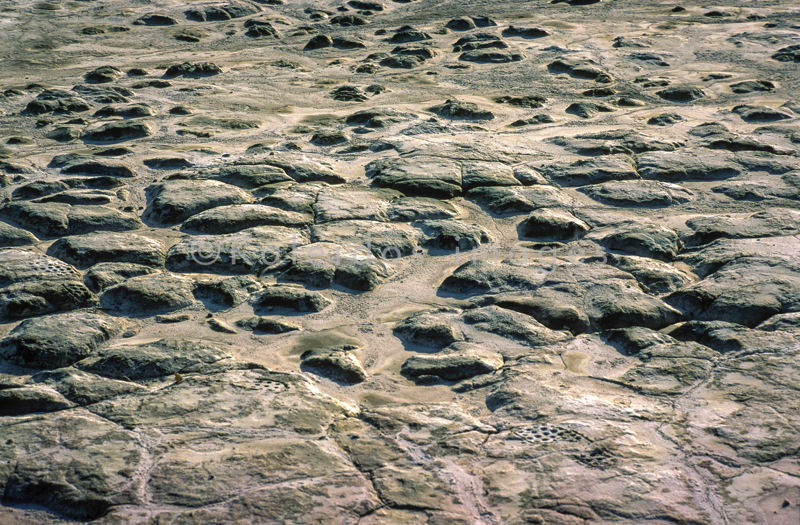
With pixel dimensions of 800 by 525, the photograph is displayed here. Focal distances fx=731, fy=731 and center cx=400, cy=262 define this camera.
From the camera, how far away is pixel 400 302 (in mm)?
2689

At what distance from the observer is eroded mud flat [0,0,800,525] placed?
1749 millimetres

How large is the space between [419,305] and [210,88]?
143 inches

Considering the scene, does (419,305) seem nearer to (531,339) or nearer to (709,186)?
(531,339)

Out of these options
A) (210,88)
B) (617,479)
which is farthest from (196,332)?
(210,88)

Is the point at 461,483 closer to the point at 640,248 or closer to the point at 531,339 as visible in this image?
the point at 531,339

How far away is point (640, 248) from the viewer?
302 cm

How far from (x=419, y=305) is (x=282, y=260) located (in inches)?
24.5

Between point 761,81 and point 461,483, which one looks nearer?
point 461,483

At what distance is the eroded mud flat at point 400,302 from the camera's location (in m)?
1.75

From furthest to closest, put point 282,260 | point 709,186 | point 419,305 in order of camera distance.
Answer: point 709,186
point 282,260
point 419,305

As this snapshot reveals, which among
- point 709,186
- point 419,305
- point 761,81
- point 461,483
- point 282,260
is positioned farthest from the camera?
point 761,81

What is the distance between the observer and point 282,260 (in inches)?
115

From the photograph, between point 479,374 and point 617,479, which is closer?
point 617,479

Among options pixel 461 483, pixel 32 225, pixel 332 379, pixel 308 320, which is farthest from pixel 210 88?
pixel 461 483
